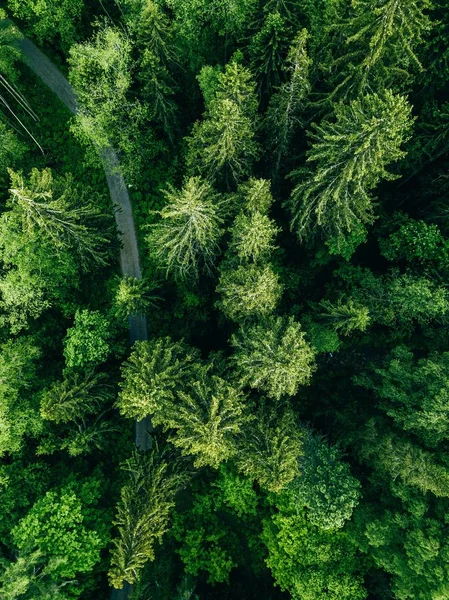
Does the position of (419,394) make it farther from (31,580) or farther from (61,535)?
(31,580)

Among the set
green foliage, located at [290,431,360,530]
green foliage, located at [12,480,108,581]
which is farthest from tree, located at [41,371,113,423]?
green foliage, located at [290,431,360,530]

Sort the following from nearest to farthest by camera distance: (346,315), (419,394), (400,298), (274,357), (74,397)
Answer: (274,357), (419,394), (346,315), (74,397), (400,298)

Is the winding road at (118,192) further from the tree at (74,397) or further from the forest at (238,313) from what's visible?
the tree at (74,397)

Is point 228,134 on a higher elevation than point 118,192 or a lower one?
lower

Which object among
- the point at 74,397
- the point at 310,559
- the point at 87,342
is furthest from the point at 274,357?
the point at 310,559

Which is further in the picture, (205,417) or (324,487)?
(324,487)
